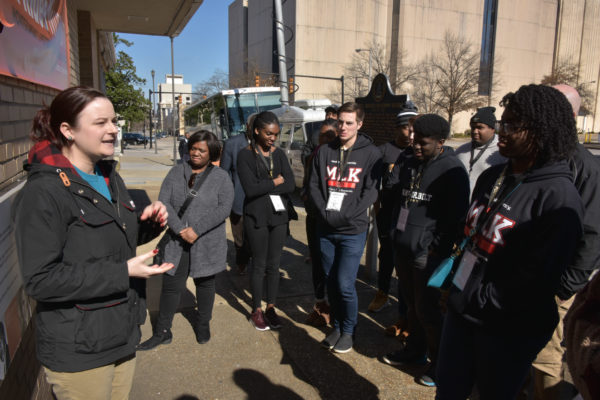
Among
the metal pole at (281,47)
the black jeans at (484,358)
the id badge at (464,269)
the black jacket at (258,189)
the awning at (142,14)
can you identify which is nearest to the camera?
the black jeans at (484,358)

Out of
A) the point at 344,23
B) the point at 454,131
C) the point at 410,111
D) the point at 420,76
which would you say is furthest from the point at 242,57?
the point at 410,111

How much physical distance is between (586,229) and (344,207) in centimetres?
173

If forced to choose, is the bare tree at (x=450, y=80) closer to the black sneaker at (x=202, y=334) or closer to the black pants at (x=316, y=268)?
the black pants at (x=316, y=268)

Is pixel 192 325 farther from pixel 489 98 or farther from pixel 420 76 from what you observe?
pixel 489 98

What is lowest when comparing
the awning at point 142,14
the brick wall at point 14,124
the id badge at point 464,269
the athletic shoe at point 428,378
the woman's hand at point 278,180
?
the athletic shoe at point 428,378

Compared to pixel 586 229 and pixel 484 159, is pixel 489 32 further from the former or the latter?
pixel 586 229

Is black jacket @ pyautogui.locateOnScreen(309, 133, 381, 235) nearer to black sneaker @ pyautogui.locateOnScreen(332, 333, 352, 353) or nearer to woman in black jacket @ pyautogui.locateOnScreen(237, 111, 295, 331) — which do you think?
woman in black jacket @ pyautogui.locateOnScreen(237, 111, 295, 331)

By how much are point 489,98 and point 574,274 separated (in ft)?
192

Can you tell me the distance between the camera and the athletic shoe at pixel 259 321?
410 cm

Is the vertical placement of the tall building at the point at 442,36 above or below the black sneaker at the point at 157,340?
above

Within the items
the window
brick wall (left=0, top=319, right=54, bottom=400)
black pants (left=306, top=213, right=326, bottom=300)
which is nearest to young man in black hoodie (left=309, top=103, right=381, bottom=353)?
black pants (left=306, top=213, right=326, bottom=300)

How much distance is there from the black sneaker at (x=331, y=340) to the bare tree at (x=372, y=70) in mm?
46839

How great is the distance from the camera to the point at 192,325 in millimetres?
4207

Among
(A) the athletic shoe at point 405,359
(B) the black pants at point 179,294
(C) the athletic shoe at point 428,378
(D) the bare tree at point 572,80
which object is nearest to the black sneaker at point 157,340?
(B) the black pants at point 179,294
